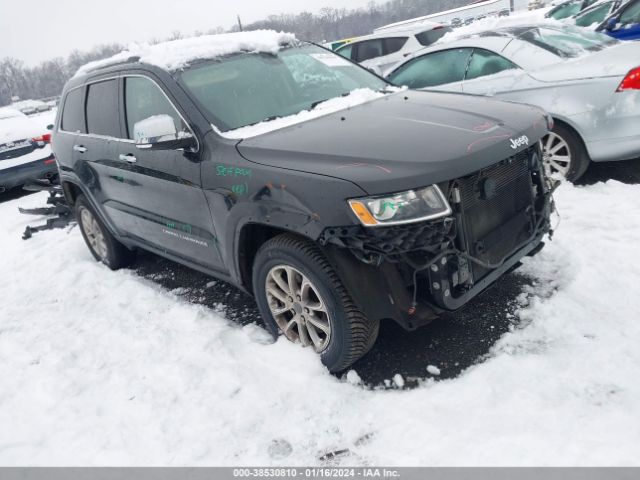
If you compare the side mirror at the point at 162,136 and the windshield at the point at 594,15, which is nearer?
the side mirror at the point at 162,136

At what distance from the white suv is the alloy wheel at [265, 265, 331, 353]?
960 centimetres

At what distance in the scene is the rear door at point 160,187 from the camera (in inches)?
132

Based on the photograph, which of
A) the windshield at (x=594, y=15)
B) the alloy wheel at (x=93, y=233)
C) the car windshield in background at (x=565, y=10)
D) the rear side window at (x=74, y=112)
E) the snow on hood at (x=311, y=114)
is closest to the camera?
the snow on hood at (x=311, y=114)

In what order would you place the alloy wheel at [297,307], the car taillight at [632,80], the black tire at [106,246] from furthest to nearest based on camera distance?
the black tire at [106,246]
the car taillight at [632,80]
the alloy wheel at [297,307]

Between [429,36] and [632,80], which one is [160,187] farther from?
[429,36]

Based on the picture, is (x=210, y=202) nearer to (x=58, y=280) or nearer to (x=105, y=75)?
(x=105, y=75)

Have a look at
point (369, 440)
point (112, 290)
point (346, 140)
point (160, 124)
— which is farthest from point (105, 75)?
point (369, 440)

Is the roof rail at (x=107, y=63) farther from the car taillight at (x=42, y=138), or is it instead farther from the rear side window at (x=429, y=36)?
the rear side window at (x=429, y=36)

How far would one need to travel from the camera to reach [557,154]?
5090 mm

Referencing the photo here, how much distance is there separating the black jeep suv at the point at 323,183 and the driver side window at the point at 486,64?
2001mm

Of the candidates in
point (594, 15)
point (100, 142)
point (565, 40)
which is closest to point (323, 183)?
point (100, 142)

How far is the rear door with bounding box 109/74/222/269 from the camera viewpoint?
3359 millimetres

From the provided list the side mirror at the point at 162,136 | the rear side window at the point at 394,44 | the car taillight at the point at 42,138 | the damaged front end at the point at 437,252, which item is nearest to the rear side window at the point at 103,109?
the side mirror at the point at 162,136
